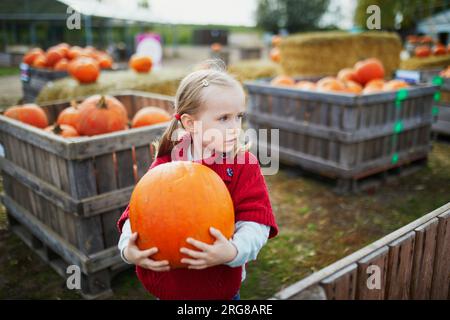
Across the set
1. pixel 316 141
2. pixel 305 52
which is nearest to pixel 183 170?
pixel 316 141

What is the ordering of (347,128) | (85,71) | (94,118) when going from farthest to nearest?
(85,71), (347,128), (94,118)

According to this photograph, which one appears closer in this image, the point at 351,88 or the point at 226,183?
the point at 226,183

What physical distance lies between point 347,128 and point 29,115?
361 centimetres

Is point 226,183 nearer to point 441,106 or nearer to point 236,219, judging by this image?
point 236,219

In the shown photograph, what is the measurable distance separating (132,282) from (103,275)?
276 mm

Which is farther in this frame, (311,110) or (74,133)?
(311,110)

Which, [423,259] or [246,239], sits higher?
[246,239]

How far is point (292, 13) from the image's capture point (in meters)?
34.2

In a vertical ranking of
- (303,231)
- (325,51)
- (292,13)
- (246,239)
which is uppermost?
(292,13)

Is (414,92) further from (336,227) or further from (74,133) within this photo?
(74,133)

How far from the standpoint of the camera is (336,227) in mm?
4371

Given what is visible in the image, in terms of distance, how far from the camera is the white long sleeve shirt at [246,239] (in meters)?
1.60

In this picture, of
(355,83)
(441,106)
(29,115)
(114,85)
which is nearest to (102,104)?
(29,115)

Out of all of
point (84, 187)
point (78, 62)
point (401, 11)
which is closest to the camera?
point (84, 187)
